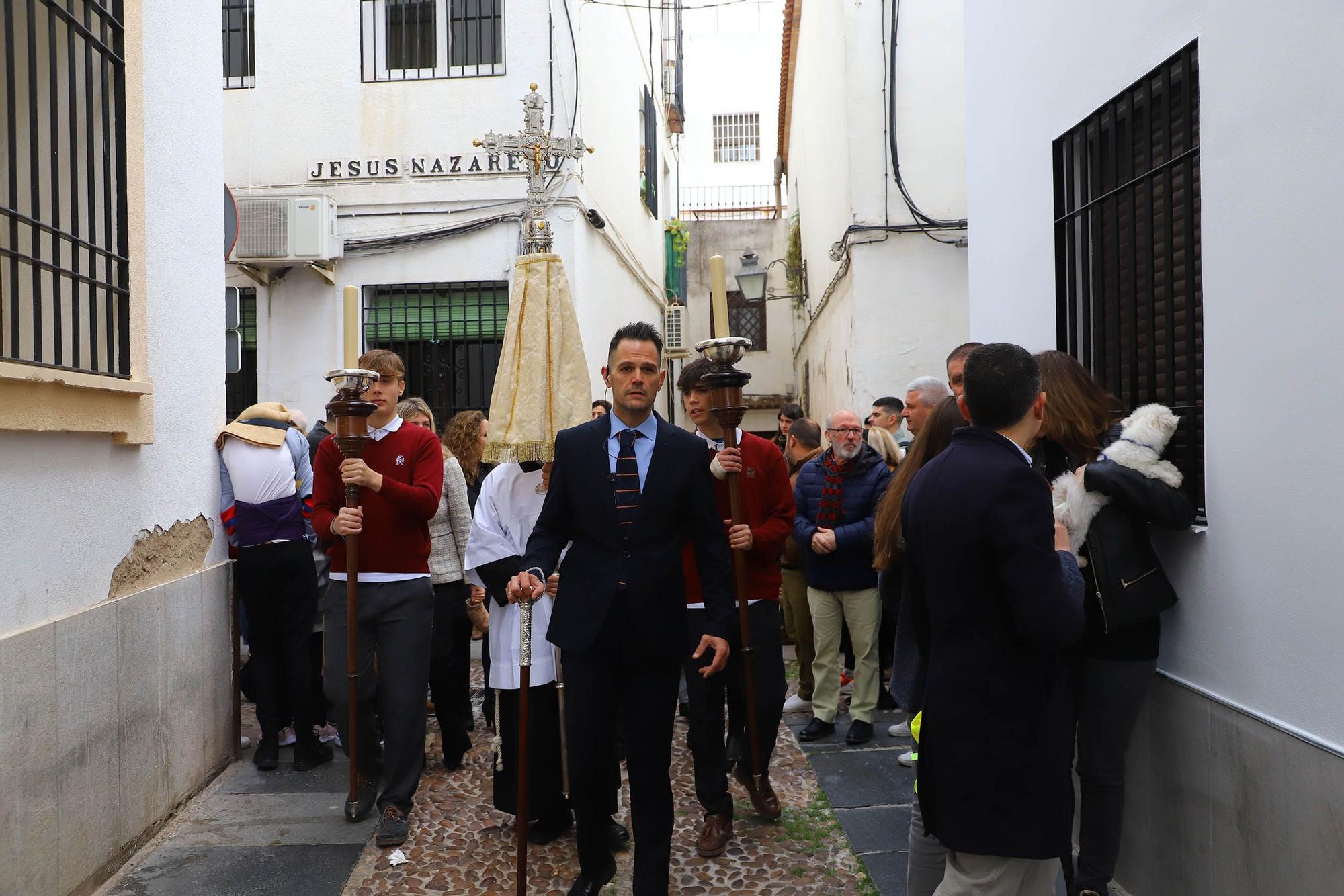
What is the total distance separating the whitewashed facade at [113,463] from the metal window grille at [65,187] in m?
0.01

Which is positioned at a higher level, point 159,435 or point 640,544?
point 159,435

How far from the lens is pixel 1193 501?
3844mm

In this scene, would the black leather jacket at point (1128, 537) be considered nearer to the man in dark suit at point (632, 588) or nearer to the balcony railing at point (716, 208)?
the man in dark suit at point (632, 588)

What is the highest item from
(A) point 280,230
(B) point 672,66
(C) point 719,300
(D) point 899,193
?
(B) point 672,66

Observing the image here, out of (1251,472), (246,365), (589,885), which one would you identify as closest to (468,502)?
(589,885)

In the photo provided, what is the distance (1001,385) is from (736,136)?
33.3m

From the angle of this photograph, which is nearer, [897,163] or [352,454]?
[352,454]

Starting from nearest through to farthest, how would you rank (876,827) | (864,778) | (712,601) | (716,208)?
(712,601) → (876,827) → (864,778) → (716,208)

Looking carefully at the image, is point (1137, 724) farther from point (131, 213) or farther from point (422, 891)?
point (131, 213)

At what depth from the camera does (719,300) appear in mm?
4695

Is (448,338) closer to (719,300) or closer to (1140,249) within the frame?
(719,300)

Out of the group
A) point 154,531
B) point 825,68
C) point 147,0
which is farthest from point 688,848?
point 825,68

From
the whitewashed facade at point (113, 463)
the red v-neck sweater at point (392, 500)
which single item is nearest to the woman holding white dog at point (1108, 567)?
the red v-neck sweater at point (392, 500)

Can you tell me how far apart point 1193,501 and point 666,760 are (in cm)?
212
